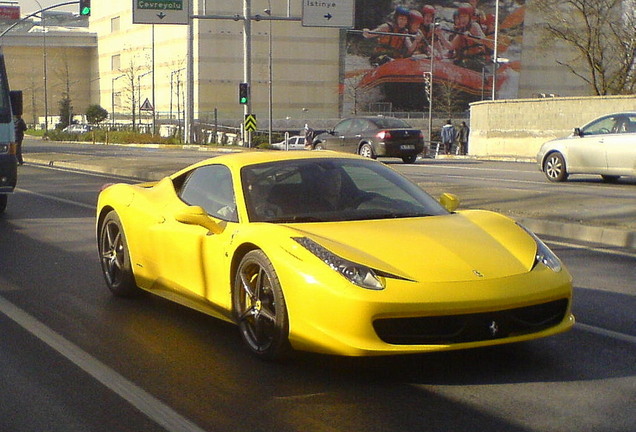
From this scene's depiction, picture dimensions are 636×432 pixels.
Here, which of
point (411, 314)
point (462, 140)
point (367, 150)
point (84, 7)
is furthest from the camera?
point (462, 140)

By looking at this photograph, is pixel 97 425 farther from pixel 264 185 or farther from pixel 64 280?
pixel 64 280

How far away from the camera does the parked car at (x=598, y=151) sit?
17.9m

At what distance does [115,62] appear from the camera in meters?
95.9

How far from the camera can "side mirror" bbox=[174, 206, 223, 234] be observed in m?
6.11

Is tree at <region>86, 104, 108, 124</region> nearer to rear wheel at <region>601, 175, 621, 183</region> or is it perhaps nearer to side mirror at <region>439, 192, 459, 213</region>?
rear wheel at <region>601, 175, 621, 183</region>

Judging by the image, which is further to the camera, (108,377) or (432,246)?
(432,246)

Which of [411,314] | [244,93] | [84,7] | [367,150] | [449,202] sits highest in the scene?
[84,7]

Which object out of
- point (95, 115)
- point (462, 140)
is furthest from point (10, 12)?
point (462, 140)

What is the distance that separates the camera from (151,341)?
6211 millimetres

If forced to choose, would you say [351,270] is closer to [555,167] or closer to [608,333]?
[608,333]

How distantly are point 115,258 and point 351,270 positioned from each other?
128 inches

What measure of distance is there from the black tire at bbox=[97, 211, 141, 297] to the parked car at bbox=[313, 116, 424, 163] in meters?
19.4

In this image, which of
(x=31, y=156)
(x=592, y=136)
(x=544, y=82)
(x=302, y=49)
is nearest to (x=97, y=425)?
(x=592, y=136)

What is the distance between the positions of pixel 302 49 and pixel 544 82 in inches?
947
